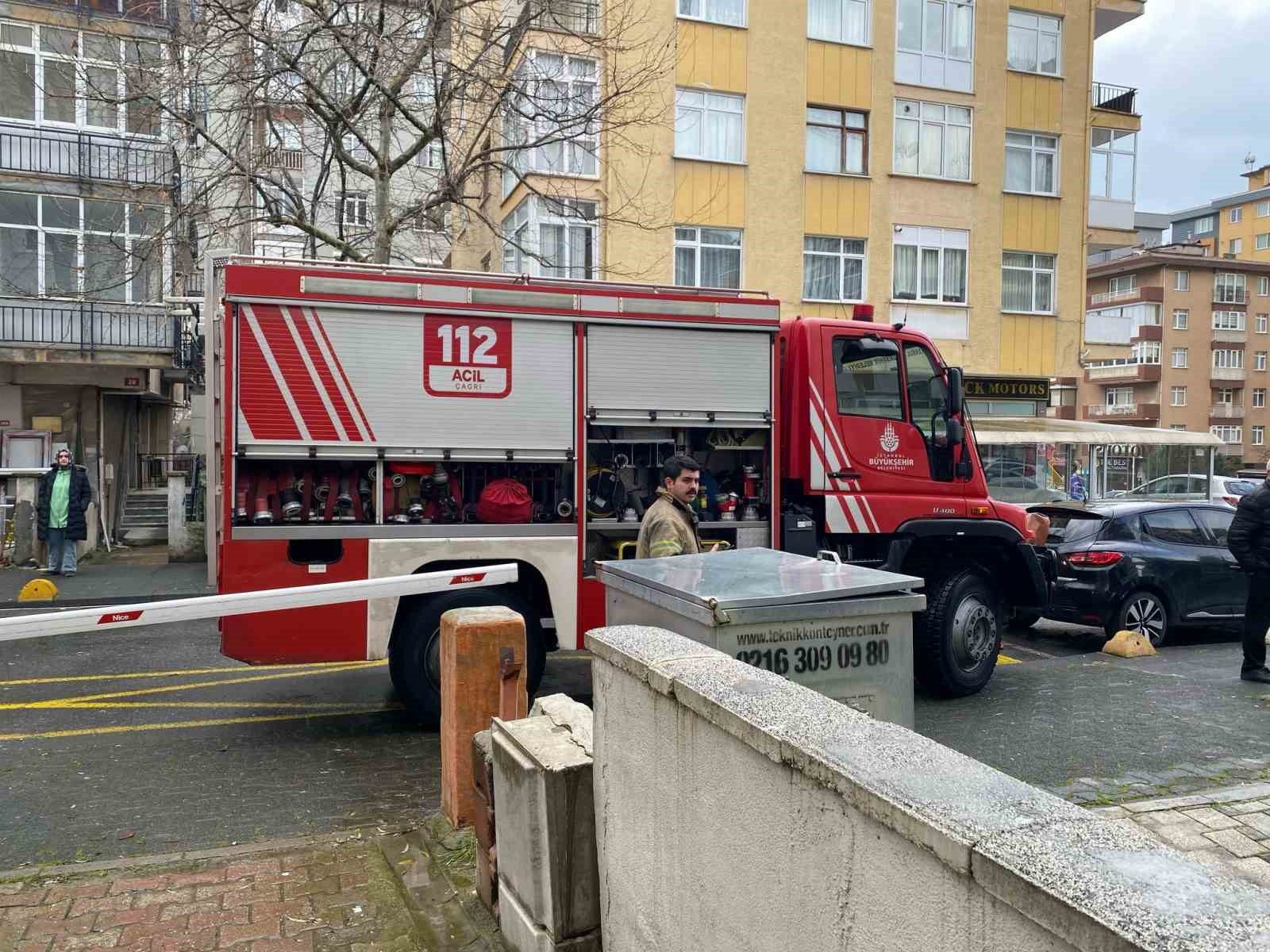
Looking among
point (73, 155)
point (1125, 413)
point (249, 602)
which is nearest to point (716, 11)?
point (73, 155)

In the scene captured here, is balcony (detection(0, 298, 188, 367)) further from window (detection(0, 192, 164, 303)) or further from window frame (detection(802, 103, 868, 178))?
window frame (detection(802, 103, 868, 178))

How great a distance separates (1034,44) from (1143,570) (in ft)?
66.4

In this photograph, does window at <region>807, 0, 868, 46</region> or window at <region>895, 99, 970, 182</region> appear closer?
window at <region>807, 0, 868, 46</region>

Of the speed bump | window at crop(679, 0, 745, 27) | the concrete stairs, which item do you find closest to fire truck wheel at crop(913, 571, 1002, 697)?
the speed bump

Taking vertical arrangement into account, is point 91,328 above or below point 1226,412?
above

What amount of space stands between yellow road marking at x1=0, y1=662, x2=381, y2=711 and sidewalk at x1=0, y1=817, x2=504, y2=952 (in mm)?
2658

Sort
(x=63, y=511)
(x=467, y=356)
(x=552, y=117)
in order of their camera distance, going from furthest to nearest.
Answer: (x=63, y=511) < (x=552, y=117) < (x=467, y=356)

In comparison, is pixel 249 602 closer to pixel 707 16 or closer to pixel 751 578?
pixel 751 578

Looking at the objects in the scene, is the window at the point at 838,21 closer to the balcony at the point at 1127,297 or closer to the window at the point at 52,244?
the window at the point at 52,244

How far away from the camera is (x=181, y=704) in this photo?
24.2 ft

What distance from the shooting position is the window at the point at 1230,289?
205 ft

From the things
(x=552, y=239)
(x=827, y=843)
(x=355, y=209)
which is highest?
(x=355, y=209)

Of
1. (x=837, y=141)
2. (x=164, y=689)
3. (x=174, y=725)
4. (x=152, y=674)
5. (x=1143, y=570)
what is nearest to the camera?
(x=174, y=725)

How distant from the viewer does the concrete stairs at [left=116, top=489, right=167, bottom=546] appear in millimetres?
19312
